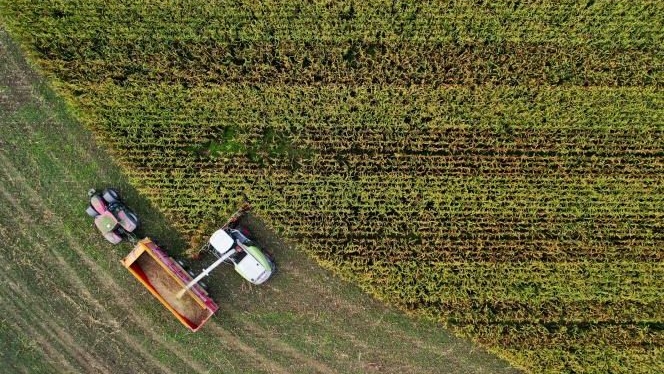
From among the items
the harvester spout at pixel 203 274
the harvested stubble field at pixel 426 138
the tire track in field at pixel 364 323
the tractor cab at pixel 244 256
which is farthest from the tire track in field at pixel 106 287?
the tire track in field at pixel 364 323

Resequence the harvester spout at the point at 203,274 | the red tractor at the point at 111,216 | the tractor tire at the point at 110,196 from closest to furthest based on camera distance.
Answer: the harvester spout at the point at 203,274, the red tractor at the point at 111,216, the tractor tire at the point at 110,196

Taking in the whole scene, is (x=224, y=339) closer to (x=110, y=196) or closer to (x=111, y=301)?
(x=111, y=301)

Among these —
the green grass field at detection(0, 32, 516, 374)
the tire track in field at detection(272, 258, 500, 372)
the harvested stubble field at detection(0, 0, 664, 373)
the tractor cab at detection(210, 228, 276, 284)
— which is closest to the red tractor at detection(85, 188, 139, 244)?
the green grass field at detection(0, 32, 516, 374)

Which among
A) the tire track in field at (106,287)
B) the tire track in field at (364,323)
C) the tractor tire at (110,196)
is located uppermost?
the tire track in field at (364,323)

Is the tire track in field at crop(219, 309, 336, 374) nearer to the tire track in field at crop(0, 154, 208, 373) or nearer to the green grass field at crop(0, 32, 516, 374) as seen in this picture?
the green grass field at crop(0, 32, 516, 374)

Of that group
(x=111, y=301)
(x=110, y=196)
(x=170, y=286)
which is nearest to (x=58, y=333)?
(x=111, y=301)

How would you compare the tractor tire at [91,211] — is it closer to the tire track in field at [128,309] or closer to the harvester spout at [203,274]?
the tire track in field at [128,309]

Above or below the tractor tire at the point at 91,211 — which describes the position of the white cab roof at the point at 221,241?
above
